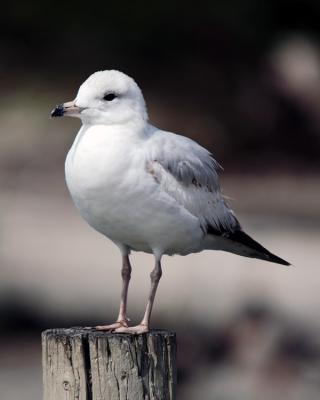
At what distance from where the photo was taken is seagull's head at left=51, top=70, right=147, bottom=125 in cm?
530

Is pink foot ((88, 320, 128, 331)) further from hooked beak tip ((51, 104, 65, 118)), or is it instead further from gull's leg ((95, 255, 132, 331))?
hooked beak tip ((51, 104, 65, 118))

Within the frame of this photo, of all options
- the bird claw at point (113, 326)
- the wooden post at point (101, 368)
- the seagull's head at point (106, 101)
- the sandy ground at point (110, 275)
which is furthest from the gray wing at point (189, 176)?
the sandy ground at point (110, 275)

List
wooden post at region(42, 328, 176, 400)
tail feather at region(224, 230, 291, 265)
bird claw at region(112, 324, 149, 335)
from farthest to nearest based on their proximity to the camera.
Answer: tail feather at region(224, 230, 291, 265), bird claw at region(112, 324, 149, 335), wooden post at region(42, 328, 176, 400)

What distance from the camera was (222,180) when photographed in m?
16.1

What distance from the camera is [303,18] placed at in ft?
63.1

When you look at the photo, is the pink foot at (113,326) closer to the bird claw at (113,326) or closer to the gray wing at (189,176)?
the bird claw at (113,326)

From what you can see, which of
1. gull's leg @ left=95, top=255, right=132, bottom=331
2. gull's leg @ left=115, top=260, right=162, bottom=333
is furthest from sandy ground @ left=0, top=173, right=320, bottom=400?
gull's leg @ left=115, top=260, right=162, bottom=333

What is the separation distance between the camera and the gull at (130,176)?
5.19 meters

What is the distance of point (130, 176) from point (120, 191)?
74 millimetres

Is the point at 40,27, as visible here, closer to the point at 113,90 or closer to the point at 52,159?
the point at 52,159

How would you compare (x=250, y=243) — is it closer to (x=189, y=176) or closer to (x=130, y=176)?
(x=189, y=176)

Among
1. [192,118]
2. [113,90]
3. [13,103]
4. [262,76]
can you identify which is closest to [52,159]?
[13,103]

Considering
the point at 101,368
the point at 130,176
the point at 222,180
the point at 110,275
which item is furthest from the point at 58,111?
the point at 222,180

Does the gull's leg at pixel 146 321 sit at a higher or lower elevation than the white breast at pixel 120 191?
lower
